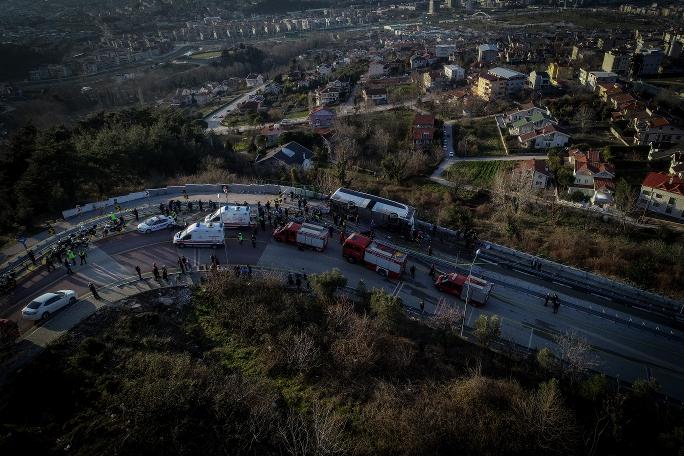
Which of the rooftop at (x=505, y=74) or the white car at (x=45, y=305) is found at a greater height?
the white car at (x=45, y=305)

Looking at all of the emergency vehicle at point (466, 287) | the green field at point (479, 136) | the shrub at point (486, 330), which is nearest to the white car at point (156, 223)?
the emergency vehicle at point (466, 287)

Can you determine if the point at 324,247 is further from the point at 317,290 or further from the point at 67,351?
the point at 67,351

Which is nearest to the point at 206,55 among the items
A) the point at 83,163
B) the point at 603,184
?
the point at 83,163

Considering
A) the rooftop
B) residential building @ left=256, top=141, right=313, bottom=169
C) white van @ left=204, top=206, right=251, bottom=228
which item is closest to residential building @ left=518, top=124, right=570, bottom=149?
the rooftop

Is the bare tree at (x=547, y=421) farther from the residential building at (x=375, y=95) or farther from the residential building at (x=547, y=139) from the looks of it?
the residential building at (x=375, y=95)

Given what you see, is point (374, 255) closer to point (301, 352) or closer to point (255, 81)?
point (301, 352)

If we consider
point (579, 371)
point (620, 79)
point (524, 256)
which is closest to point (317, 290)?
point (579, 371)
